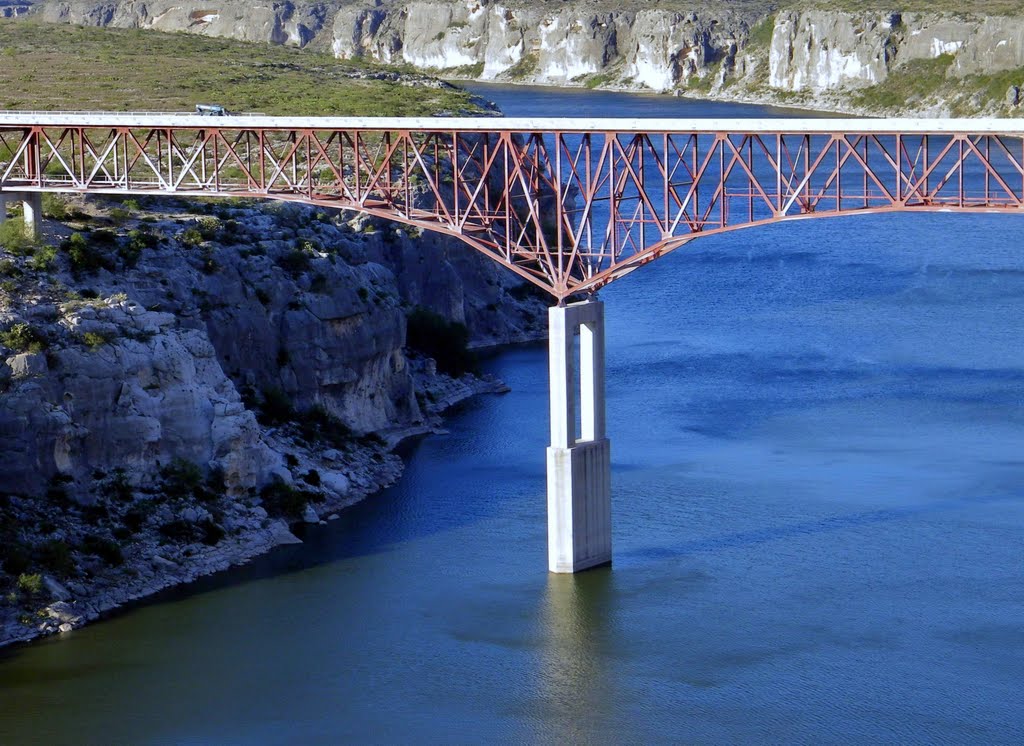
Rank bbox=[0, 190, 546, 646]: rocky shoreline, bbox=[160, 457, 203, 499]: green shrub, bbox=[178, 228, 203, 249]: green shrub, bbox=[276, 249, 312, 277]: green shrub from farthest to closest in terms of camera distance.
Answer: bbox=[276, 249, 312, 277]: green shrub < bbox=[178, 228, 203, 249]: green shrub < bbox=[160, 457, 203, 499]: green shrub < bbox=[0, 190, 546, 646]: rocky shoreline

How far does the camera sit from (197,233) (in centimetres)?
5397

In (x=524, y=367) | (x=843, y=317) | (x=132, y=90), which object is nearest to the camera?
(x=524, y=367)

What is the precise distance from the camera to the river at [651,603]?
36.0 m

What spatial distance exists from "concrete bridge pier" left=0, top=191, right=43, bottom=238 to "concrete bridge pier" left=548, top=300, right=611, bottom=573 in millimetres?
15808

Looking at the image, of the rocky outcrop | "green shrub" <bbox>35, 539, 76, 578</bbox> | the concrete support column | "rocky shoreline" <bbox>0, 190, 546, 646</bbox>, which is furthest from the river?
the concrete support column

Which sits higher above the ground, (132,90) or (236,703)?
(132,90)

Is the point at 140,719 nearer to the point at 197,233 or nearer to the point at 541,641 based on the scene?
the point at 541,641

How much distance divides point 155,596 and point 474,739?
10275 mm

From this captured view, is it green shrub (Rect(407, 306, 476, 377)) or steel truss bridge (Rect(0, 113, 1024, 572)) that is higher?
steel truss bridge (Rect(0, 113, 1024, 572))

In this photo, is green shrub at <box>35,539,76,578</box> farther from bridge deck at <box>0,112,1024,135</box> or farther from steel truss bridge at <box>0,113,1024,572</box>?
bridge deck at <box>0,112,1024,135</box>

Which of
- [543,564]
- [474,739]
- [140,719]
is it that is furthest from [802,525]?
[140,719]

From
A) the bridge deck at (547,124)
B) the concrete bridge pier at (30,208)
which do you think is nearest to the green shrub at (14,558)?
the bridge deck at (547,124)

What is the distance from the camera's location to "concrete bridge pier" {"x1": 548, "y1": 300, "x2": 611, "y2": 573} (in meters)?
42.3

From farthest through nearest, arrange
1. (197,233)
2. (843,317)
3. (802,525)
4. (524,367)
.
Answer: (843,317)
(524,367)
(197,233)
(802,525)
